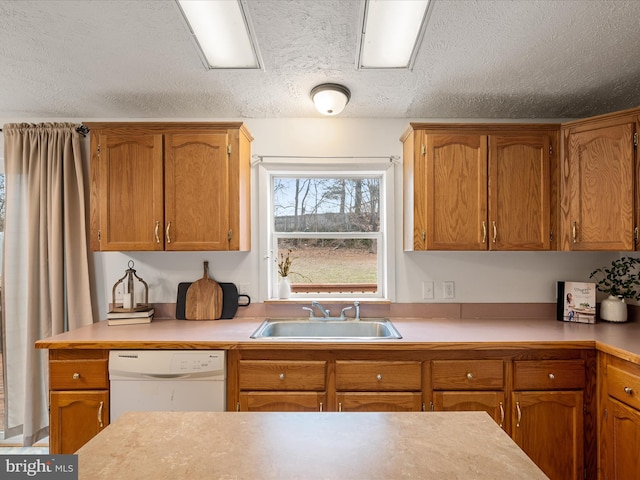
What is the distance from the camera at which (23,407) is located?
2.46 m

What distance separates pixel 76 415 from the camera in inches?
76.6

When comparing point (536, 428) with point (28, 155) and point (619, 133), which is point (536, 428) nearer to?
point (619, 133)

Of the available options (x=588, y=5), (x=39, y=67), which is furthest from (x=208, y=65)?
(x=588, y=5)

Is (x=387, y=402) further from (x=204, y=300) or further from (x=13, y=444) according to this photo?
(x=13, y=444)

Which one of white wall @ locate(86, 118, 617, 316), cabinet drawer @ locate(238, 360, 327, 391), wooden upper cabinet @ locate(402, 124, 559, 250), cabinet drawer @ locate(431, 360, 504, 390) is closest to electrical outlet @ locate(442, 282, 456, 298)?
white wall @ locate(86, 118, 617, 316)

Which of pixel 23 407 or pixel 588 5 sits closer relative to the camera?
pixel 588 5

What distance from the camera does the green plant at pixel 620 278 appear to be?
7.78ft

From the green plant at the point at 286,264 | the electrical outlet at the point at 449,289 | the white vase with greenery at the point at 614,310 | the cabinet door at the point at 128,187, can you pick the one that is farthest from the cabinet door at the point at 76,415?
the white vase with greenery at the point at 614,310

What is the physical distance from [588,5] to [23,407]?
3.87 meters

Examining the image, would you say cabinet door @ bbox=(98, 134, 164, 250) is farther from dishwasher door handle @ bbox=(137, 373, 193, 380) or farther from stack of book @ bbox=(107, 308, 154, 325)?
dishwasher door handle @ bbox=(137, 373, 193, 380)

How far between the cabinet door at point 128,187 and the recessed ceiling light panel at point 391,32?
1379 mm

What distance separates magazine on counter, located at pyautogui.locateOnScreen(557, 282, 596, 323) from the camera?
2346 millimetres

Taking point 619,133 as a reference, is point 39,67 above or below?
above

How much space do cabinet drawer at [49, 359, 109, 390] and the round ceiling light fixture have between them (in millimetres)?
1908
